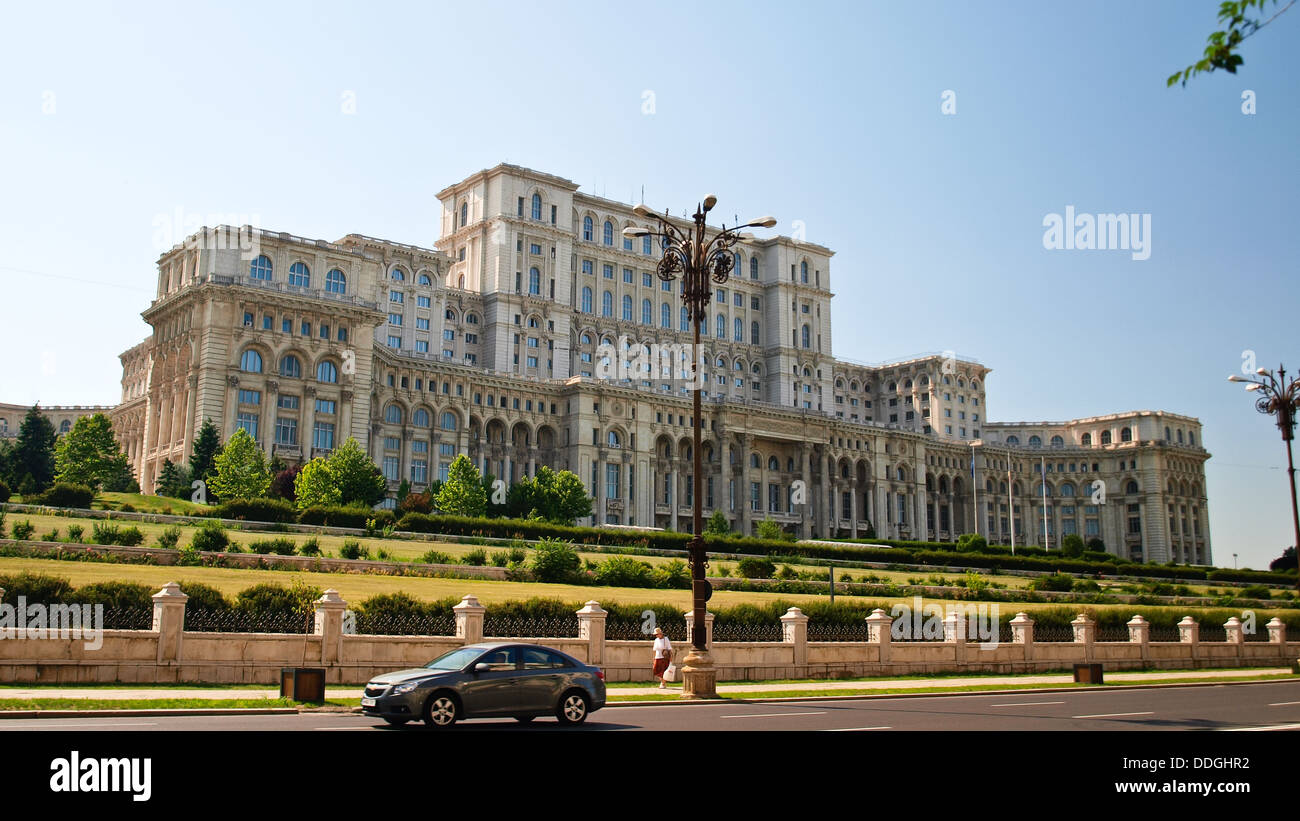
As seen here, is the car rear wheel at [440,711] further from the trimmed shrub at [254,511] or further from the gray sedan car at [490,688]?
the trimmed shrub at [254,511]

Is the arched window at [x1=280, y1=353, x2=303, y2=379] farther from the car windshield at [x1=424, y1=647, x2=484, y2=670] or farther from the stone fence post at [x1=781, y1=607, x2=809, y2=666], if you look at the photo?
the car windshield at [x1=424, y1=647, x2=484, y2=670]

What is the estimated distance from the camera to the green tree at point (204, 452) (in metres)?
75.1

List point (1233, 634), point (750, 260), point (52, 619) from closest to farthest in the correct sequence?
point (52, 619)
point (1233, 634)
point (750, 260)

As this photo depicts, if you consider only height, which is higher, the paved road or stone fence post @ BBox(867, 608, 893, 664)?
stone fence post @ BBox(867, 608, 893, 664)

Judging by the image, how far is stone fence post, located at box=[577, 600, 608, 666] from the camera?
1155 inches

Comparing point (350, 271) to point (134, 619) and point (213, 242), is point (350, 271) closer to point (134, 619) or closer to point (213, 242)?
point (213, 242)

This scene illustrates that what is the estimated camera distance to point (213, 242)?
84.3 m

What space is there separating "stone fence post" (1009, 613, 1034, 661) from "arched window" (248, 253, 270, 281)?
6571 centimetres

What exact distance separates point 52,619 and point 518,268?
288 feet

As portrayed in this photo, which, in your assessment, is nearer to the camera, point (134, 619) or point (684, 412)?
point (134, 619)

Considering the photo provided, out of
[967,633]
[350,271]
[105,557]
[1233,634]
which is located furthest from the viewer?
[350,271]

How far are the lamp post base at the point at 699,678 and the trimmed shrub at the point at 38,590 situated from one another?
14835 millimetres

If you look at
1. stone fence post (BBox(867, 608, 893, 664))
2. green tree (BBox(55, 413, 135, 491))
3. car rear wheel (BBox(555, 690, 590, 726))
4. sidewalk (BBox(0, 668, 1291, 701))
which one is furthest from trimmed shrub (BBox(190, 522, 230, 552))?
green tree (BBox(55, 413, 135, 491))
